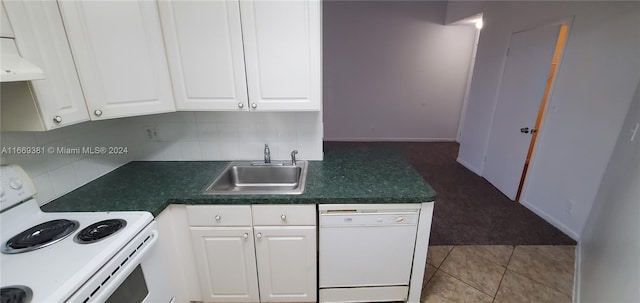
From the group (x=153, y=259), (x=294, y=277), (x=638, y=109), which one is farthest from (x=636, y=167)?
(x=153, y=259)

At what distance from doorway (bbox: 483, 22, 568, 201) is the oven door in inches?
140

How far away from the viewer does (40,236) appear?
1.10 metres

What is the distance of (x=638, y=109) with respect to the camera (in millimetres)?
1747

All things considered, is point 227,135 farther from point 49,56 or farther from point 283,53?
point 49,56

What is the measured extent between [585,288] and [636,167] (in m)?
0.87

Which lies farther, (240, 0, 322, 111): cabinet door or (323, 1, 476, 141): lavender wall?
(323, 1, 476, 141): lavender wall

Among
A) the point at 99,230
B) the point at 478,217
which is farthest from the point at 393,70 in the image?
the point at 99,230

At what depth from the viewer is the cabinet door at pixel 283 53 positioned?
4.39 ft

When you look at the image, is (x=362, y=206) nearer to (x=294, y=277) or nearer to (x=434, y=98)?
(x=294, y=277)

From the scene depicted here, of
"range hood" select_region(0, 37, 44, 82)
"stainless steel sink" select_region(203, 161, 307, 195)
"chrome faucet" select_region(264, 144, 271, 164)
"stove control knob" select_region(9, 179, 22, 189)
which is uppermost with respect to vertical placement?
"range hood" select_region(0, 37, 44, 82)

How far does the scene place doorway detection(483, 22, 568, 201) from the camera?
262cm

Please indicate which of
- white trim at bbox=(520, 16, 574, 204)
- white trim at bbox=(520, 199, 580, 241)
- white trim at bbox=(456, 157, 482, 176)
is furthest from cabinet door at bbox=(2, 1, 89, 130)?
white trim at bbox=(456, 157, 482, 176)

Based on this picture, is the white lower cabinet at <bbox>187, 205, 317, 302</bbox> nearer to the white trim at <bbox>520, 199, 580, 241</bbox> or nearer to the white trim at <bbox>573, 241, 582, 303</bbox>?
the white trim at <bbox>573, 241, 582, 303</bbox>

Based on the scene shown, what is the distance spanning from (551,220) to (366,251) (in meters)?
2.36
